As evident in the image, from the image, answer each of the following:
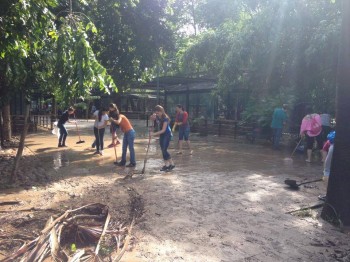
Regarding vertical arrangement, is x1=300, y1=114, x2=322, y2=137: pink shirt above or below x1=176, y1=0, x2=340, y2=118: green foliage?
below

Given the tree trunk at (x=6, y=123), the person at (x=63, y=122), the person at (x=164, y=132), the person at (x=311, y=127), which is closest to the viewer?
the person at (x=164, y=132)

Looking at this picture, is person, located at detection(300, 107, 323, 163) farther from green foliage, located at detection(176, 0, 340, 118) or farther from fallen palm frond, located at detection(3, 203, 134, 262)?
fallen palm frond, located at detection(3, 203, 134, 262)

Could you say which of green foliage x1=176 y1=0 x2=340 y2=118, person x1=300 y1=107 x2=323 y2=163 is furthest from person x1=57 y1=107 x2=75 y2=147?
person x1=300 y1=107 x2=323 y2=163

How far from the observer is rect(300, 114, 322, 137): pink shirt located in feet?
33.9

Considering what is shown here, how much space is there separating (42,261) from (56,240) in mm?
294

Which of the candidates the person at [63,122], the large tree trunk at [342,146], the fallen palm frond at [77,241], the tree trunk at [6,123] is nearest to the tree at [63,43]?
the fallen palm frond at [77,241]

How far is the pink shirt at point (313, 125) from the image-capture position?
1034 centimetres

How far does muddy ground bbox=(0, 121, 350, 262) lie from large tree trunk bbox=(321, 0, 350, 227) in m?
0.31

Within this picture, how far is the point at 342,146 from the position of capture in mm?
5426

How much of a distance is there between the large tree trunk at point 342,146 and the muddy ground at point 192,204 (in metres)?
0.31

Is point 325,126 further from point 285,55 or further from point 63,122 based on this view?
point 63,122

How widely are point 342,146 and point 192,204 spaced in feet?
8.30

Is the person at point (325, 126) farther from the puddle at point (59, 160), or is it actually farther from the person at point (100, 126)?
the puddle at point (59, 160)

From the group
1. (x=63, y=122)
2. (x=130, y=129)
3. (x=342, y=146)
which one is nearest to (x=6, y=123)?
(x=63, y=122)
